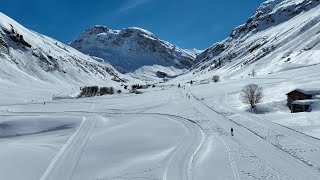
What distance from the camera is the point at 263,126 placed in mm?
43188

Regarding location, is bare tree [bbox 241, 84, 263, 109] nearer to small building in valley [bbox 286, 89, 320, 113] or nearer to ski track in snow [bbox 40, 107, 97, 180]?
small building in valley [bbox 286, 89, 320, 113]

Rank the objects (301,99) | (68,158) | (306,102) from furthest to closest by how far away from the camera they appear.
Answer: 1. (301,99)
2. (306,102)
3. (68,158)

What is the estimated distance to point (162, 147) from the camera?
34281 millimetres

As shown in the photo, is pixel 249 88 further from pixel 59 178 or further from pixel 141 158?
pixel 59 178

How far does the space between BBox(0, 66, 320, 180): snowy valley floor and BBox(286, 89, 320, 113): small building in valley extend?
778 centimetres

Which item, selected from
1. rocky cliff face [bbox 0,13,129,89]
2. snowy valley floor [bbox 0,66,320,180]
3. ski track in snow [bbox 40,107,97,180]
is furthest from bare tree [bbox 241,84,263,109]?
rocky cliff face [bbox 0,13,129,89]

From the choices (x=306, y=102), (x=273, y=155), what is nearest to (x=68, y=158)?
(x=273, y=155)

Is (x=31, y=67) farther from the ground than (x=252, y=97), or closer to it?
farther from the ground

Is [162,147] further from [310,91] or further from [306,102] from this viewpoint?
[310,91]

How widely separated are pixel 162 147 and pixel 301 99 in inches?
1429

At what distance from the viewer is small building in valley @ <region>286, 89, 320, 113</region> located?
2184 inches

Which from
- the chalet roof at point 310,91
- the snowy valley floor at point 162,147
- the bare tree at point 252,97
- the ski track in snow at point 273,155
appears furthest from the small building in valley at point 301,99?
the ski track in snow at point 273,155

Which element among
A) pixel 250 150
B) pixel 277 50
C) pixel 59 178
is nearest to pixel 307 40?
pixel 277 50

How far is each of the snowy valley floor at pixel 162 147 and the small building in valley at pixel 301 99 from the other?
7778 millimetres
